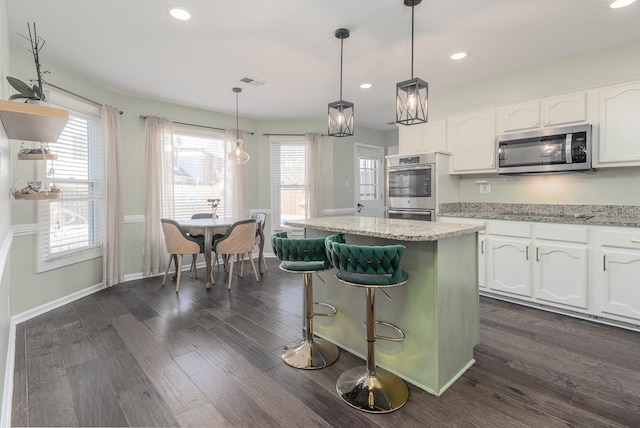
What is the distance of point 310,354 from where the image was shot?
7.45 feet

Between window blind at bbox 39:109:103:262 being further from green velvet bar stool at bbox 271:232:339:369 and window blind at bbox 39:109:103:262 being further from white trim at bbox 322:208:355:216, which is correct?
white trim at bbox 322:208:355:216

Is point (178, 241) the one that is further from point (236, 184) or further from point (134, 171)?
point (236, 184)

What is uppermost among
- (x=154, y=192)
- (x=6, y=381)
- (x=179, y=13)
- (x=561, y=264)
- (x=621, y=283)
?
(x=179, y=13)

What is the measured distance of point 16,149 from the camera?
300 cm

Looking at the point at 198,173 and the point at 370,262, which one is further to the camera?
the point at 198,173

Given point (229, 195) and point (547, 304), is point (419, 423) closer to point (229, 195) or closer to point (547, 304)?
point (547, 304)

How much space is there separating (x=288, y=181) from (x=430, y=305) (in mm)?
4401

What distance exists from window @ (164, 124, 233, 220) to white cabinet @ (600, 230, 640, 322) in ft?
16.0

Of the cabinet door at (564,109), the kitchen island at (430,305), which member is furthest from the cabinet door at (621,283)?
the kitchen island at (430,305)

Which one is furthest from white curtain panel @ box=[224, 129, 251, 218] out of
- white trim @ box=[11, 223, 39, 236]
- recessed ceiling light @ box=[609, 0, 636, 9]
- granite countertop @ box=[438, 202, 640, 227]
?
recessed ceiling light @ box=[609, 0, 636, 9]

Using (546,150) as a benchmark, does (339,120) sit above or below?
above

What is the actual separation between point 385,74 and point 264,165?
289 centimetres

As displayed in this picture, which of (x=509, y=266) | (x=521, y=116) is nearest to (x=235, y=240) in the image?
(x=509, y=266)

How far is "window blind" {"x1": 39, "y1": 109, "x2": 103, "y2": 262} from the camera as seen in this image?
3412mm
